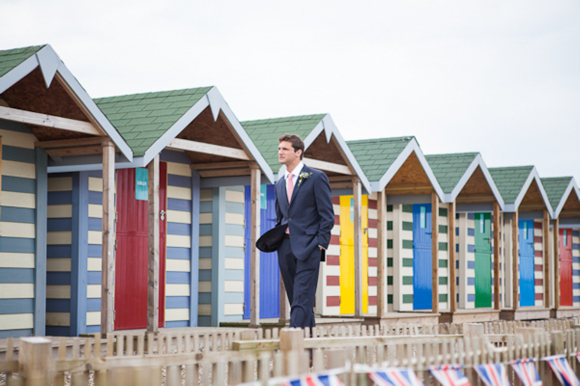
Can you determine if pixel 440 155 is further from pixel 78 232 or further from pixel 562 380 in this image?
pixel 562 380

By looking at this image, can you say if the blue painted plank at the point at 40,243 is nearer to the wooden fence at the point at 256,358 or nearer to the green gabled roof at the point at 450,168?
the wooden fence at the point at 256,358

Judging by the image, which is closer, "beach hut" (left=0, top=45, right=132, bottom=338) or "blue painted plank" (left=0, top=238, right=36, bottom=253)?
"beach hut" (left=0, top=45, right=132, bottom=338)

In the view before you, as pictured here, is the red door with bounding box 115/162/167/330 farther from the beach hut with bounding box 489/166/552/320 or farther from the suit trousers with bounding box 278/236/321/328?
the beach hut with bounding box 489/166/552/320

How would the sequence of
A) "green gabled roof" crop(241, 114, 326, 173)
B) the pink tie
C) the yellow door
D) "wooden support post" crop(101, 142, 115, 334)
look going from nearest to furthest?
the pink tie, "wooden support post" crop(101, 142, 115, 334), "green gabled roof" crop(241, 114, 326, 173), the yellow door

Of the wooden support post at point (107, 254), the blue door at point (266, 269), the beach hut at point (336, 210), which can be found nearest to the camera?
the wooden support post at point (107, 254)

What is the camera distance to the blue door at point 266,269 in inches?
517

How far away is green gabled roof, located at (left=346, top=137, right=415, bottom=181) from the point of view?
46.4 ft

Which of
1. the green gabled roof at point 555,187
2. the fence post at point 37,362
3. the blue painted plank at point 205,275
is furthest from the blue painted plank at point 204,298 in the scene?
the green gabled roof at point 555,187

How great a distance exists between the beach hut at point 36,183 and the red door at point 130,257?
868 mm

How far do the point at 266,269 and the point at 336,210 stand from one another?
87.0 inches

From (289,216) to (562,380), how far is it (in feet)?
8.12

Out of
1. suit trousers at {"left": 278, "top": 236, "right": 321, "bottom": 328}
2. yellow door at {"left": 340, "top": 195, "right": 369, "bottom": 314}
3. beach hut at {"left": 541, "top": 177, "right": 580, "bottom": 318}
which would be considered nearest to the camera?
suit trousers at {"left": 278, "top": 236, "right": 321, "bottom": 328}

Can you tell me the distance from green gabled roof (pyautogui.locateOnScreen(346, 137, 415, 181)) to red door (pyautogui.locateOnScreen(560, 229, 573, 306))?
1112 centimetres

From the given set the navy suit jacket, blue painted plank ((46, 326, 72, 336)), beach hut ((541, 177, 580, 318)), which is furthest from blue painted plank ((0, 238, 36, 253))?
beach hut ((541, 177, 580, 318))
